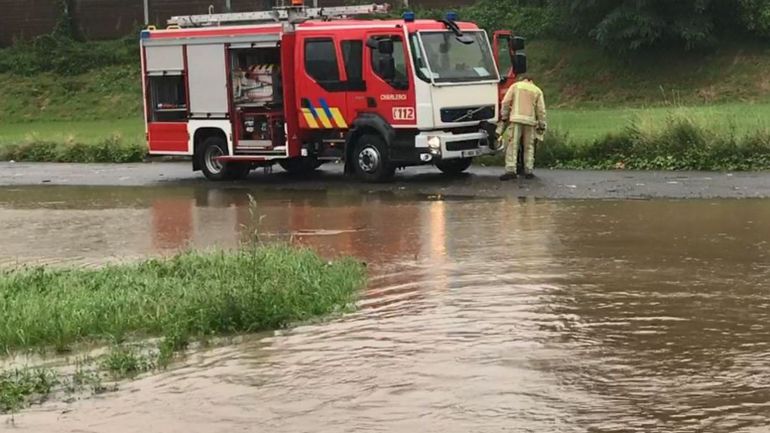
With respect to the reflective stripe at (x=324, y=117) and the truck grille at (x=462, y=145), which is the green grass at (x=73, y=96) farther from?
the truck grille at (x=462, y=145)

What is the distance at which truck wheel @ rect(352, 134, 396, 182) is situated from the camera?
699 inches

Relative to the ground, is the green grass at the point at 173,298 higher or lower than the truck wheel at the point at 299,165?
lower

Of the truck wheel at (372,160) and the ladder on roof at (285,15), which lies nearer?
the truck wheel at (372,160)

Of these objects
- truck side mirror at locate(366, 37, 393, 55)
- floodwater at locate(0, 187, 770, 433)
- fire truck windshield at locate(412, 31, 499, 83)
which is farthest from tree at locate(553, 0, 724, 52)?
floodwater at locate(0, 187, 770, 433)

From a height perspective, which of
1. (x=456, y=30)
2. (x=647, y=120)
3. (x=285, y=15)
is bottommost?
(x=647, y=120)

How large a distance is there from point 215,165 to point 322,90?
300 cm

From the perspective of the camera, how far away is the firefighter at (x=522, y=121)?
56.4ft

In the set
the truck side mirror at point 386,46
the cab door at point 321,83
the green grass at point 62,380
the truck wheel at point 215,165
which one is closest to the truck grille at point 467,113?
the truck side mirror at point 386,46

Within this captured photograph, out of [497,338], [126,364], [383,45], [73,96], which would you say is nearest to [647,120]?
[383,45]

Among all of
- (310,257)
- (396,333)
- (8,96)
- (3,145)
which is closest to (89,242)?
(310,257)

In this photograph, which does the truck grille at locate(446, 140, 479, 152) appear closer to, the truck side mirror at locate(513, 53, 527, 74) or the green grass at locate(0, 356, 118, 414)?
the truck side mirror at locate(513, 53, 527, 74)

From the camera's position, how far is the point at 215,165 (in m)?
20.0

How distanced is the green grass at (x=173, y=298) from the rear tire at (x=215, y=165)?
9701 millimetres

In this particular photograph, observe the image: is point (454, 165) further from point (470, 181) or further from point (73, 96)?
point (73, 96)
